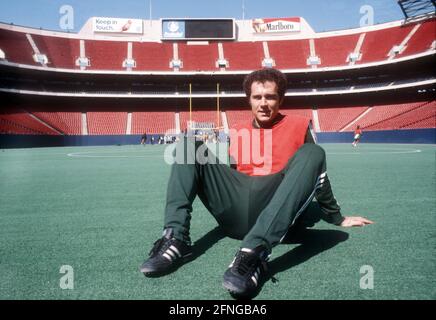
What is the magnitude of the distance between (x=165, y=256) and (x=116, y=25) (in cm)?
5103

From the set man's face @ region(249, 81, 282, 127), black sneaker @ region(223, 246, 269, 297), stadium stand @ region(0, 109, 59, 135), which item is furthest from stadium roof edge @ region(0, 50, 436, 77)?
black sneaker @ region(223, 246, 269, 297)

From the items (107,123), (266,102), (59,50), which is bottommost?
(266,102)

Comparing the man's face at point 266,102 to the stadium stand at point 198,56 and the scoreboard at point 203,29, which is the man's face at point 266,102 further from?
the scoreboard at point 203,29

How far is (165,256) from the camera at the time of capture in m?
2.14

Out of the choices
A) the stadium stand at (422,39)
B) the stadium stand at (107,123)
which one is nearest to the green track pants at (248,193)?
the stadium stand at (107,123)

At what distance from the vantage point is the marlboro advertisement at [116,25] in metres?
46.3

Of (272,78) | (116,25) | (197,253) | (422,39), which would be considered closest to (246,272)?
(197,253)

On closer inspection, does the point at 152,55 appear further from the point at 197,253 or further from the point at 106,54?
the point at 197,253

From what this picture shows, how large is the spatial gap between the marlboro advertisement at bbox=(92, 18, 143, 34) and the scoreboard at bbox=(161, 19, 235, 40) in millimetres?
4103

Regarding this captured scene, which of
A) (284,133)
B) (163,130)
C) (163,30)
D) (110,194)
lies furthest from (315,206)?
(163,30)

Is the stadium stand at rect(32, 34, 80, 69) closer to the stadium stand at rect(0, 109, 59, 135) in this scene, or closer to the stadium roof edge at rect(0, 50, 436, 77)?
the stadium roof edge at rect(0, 50, 436, 77)

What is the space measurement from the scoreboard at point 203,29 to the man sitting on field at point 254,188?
46736mm

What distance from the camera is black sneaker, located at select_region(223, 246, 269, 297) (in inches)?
69.9

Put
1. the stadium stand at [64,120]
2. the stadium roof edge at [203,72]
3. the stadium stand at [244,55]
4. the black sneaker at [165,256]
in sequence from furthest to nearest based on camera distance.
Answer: the stadium stand at [244,55]
the stadium stand at [64,120]
the stadium roof edge at [203,72]
the black sneaker at [165,256]
